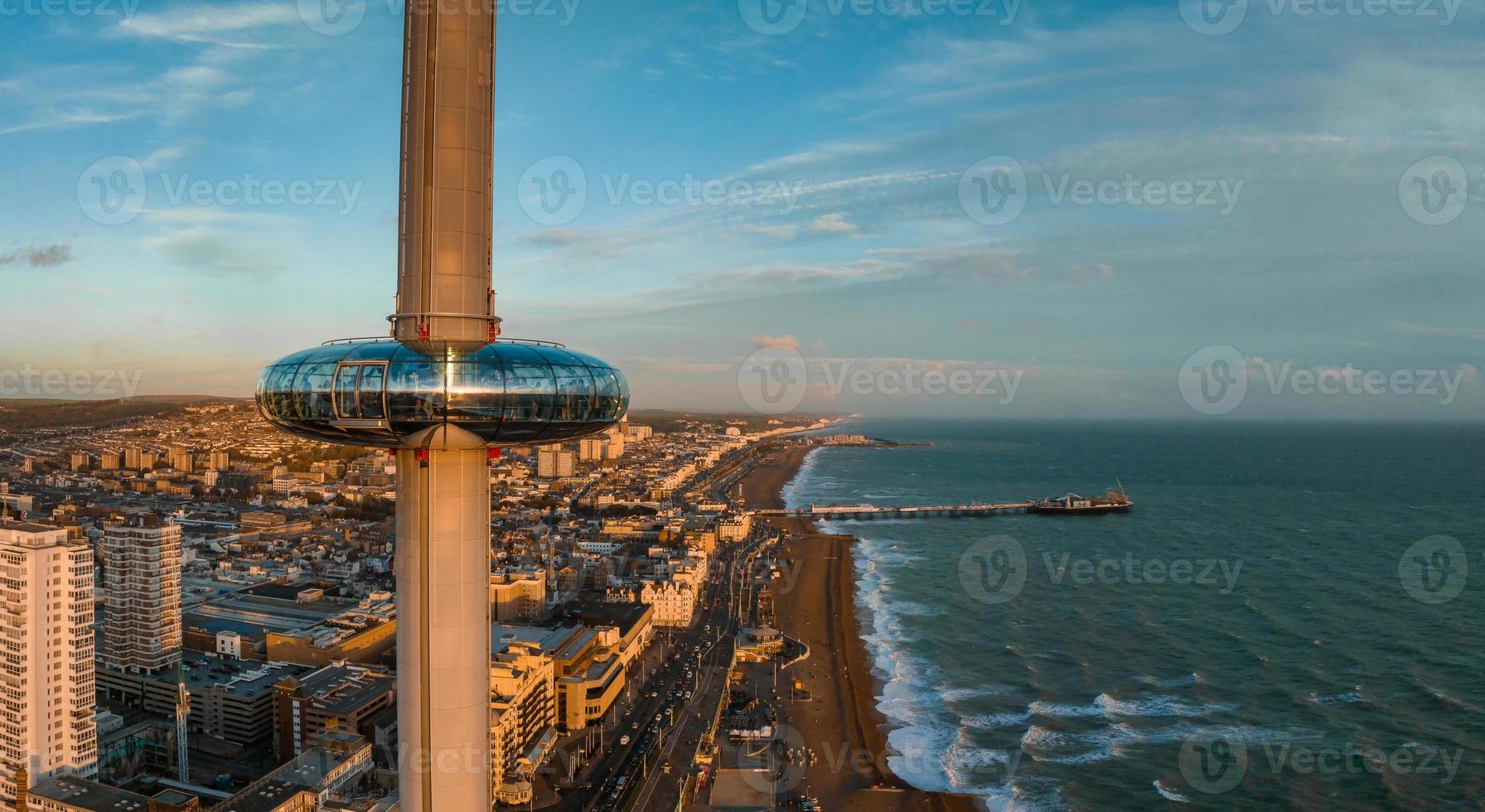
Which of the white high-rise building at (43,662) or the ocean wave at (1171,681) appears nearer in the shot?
the white high-rise building at (43,662)

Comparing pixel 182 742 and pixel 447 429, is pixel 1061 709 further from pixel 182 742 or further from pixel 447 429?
pixel 182 742

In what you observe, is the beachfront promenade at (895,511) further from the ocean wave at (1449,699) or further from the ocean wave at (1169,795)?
the ocean wave at (1169,795)

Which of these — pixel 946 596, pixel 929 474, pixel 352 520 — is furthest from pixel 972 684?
pixel 929 474

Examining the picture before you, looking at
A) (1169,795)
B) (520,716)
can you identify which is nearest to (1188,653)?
(1169,795)

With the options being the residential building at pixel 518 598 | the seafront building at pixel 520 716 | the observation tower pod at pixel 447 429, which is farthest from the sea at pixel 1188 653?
the observation tower pod at pixel 447 429

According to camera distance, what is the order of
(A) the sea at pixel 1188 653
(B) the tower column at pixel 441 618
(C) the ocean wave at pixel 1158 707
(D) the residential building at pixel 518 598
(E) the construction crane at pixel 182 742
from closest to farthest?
(B) the tower column at pixel 441 618 → (A) the sea at pixel 1188 653 → (E) the construction crane at pixel 182 742 → (C) the ocean wave at pixel 1158 707 → (D) the residential building at pixel 518 598

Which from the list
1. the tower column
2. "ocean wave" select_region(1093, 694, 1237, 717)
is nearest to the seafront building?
the tower column
